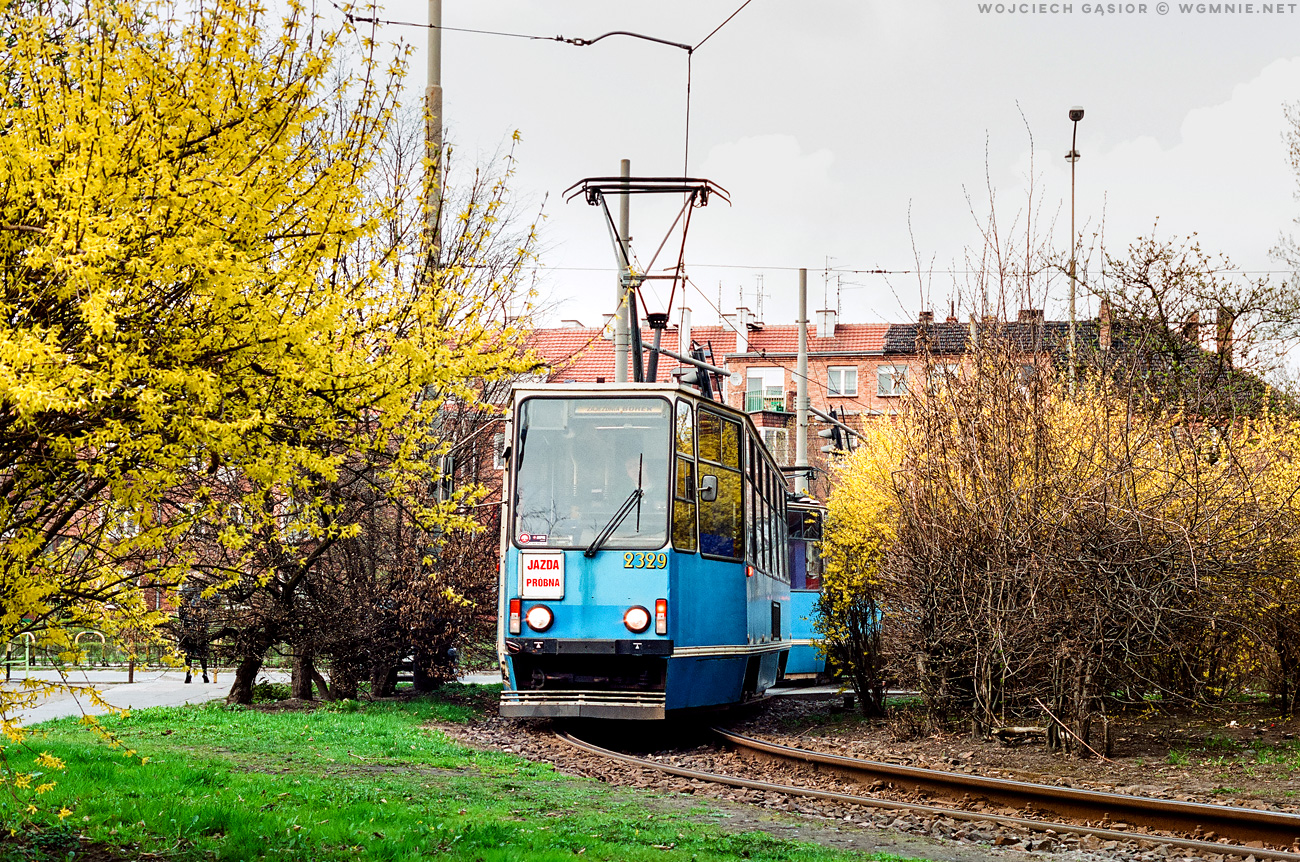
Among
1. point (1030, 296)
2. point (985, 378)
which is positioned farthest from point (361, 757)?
point (1030, 296)

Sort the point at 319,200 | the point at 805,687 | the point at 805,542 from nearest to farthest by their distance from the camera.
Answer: the point at 319,200
the point at 805,542
the point at 805,687

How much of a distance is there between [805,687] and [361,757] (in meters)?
16.4

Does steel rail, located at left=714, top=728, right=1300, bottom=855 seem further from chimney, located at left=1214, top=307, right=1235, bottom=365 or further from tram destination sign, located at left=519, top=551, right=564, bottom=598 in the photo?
chimney, located at left=1214, top=307, right=1235, bottom=365

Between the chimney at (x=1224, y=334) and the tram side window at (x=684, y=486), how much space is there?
14.1 m

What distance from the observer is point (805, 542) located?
23.9 meters

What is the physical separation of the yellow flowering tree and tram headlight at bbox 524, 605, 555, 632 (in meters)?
5.66

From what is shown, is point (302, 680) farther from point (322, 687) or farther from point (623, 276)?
point (623, 276)

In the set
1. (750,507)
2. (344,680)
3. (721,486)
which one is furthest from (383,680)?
(721,486)

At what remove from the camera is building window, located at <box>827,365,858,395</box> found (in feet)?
211

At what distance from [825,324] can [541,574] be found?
56.6m

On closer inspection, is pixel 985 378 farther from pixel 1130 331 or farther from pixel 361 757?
pixel 1130 331

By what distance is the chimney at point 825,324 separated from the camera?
6776 centimetres

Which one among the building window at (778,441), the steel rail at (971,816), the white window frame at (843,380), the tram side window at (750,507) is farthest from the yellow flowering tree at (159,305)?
the white window frame at (843,380)

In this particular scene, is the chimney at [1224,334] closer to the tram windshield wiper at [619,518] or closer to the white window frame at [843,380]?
the tram windshield wiper at [619,518]
